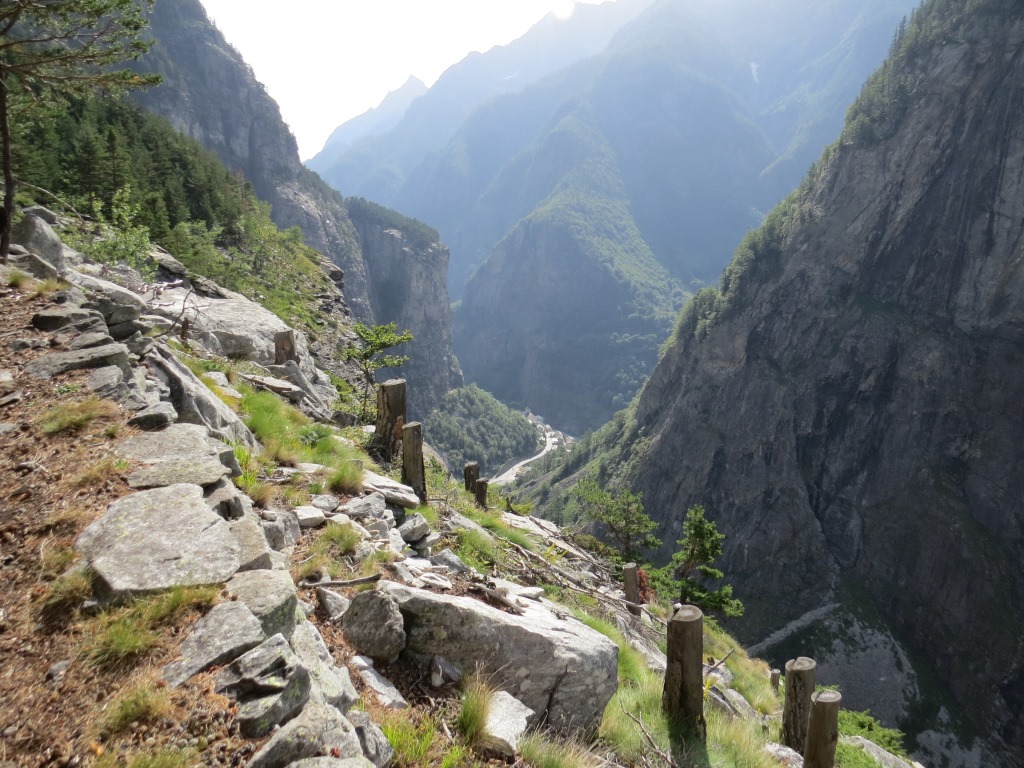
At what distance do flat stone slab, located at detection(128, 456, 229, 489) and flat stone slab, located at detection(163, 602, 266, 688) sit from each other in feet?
6.01

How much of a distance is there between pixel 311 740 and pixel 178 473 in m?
3.09

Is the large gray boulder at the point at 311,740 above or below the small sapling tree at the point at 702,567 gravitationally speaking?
above

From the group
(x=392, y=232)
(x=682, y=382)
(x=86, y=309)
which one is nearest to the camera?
(x=86, y=309)

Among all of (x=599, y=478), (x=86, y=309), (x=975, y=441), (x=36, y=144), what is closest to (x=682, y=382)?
(x=599, y=478)

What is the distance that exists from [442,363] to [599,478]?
87.0 metres

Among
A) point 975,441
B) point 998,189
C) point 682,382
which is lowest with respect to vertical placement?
point 682,382

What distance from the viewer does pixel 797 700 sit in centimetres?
914

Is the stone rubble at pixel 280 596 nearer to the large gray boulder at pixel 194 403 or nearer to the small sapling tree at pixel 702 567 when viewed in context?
the large gray boulder at pixel 194 403

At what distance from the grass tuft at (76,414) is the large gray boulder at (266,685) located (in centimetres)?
370

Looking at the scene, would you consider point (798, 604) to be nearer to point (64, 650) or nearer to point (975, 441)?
point (975, 441)

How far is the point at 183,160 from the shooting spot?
5225cm


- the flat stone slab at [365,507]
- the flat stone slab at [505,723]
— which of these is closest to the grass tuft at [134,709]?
the flat stone slab at [505,723]

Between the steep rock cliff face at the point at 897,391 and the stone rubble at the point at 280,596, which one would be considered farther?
the steep rock cliff face at the point at 897,391

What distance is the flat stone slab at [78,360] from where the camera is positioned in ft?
21.3
